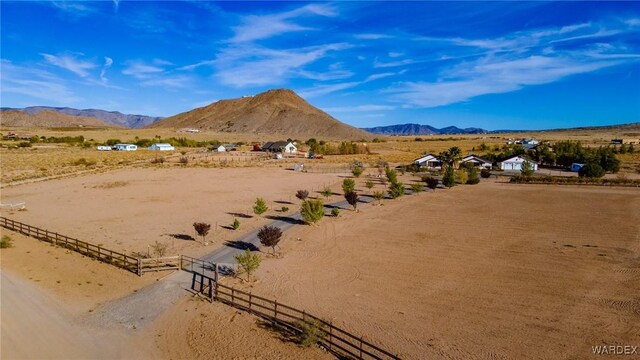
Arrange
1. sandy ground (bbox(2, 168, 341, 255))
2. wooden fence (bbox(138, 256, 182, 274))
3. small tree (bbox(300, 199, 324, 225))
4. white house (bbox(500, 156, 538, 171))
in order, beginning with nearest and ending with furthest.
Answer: wooden fence (bbox(138, 256, 182, 274))
sandy ground (bbox(2, 168, 341, 255))
small tree (bbox(300, 199, 324, 225))
white house (bbox(500, 156, 538, 171))

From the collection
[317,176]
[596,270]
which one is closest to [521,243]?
[596,270]

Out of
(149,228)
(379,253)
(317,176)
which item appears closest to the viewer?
(379,253)

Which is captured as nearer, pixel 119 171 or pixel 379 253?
pixel 379 253

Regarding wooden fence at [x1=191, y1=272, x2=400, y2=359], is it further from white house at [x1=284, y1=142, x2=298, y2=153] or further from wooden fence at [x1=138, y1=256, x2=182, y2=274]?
white house at [x1=284, y1=142, x2=298, y2=153]

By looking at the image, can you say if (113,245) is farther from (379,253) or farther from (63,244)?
(379,253)

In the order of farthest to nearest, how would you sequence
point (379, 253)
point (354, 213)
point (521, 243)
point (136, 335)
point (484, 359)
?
point (354, 213) → point (521, 243) → point (379, 253) → point (136, 335) → point (484, 359)

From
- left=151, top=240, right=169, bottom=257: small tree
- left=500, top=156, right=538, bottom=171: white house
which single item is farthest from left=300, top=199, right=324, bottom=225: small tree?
left=500, top=156, right=538, bottom=171: white house

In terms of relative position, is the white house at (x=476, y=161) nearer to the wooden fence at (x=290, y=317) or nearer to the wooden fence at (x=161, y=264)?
the wooden fence at (x=161, y=264)
